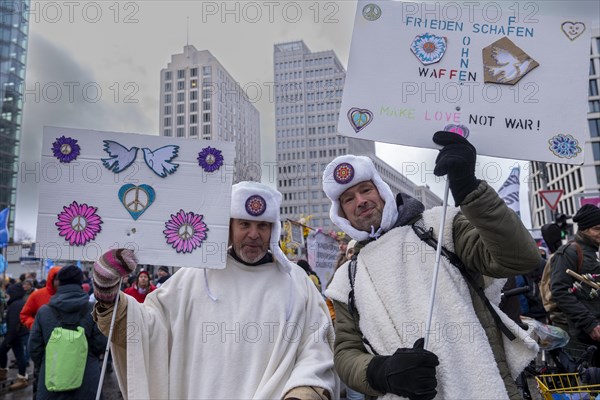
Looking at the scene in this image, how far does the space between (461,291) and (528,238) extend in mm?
361

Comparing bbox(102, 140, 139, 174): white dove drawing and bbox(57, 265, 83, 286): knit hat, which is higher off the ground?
bbox(102, 140, 139, 174): white dove drawing

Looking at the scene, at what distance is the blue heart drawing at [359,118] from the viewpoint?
2061 millimetres

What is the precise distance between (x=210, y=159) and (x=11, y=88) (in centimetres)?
6645

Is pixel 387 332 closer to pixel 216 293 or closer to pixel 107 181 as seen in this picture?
pixel 216 293

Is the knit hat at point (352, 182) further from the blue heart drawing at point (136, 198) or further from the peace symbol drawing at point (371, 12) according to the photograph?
the blue heart drawing at point (136, 198)

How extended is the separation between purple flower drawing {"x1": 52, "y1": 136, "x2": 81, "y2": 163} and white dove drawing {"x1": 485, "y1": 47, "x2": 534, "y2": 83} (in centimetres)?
214

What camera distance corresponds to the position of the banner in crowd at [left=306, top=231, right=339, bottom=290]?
813 cm

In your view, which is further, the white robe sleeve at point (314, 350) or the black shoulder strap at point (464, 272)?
the white robe sleeve at point (314, 350)

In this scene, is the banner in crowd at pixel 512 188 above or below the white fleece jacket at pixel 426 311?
above

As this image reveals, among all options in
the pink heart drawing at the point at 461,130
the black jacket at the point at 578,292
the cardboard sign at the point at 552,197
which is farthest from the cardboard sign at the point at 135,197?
the cardboard sign at the point at 552,197

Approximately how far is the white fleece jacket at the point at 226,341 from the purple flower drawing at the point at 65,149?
0.83m

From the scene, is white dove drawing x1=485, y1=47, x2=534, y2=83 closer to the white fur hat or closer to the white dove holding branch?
the white dove holding branch

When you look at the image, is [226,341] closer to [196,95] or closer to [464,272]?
[464,272]

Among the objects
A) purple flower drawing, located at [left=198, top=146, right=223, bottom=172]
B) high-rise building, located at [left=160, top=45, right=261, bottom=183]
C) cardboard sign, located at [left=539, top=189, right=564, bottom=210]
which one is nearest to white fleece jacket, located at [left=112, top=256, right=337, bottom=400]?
purple flower drawing, located at [left=198, top=146, right=223, bottom=172]
